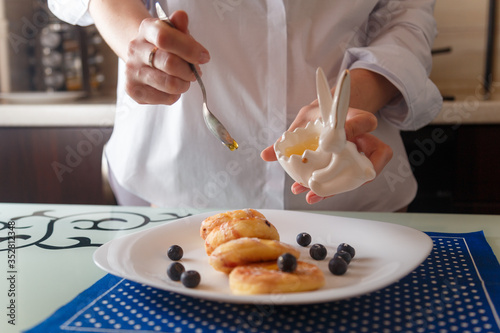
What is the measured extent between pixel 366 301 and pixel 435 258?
0.55 ft

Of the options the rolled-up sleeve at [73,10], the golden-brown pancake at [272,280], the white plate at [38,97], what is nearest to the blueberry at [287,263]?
the golden-brown pancake at [272,280]

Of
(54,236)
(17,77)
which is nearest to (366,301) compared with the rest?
(54,236)

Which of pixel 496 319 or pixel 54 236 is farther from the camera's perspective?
pixel 54 236

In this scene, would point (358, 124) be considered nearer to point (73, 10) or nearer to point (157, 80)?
point (157, 80)

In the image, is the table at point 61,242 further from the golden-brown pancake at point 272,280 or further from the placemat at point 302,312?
the golden-brown pancake at point 272,280

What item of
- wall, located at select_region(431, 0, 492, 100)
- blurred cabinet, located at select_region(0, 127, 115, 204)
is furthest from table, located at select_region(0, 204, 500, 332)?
wall, located at select_region(431, 0, 492, 100)

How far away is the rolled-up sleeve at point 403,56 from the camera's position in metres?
0.89

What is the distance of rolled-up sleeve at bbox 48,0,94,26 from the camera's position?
100cm

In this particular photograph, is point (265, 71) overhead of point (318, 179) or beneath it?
overhead

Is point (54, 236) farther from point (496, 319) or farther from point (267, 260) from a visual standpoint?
point (496, 319)

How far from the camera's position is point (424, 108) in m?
0.96

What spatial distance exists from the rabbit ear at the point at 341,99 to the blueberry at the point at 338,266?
0.47 feet

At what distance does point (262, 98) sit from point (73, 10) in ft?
1.33

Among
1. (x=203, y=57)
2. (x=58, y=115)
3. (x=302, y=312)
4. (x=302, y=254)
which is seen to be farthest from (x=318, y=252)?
(x=58, y=115)
